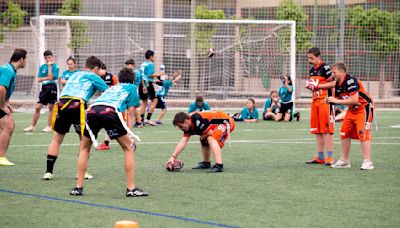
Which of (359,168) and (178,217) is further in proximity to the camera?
(359,168)

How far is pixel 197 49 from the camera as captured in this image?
2731 cm

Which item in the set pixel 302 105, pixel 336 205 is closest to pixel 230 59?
pixel 302 105

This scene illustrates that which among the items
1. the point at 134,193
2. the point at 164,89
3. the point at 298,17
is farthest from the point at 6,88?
the point at 298,17

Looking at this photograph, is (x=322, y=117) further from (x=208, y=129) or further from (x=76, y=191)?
(x=76, y=191)

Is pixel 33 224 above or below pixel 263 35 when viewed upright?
below

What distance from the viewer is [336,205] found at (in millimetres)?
9344

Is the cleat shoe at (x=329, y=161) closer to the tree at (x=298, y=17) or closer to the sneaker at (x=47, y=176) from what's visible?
the sneaker at (x=47, y=176)

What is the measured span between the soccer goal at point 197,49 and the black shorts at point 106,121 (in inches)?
666

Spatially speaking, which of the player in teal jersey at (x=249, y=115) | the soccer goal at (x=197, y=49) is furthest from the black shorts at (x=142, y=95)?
the soccer goal at (x=197, y=49)

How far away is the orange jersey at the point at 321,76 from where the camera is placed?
43.6ft

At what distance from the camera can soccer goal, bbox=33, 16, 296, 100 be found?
2675 cm

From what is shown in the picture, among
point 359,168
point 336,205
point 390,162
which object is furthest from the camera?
point 390,162

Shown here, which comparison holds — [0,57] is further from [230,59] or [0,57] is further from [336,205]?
[336,205]

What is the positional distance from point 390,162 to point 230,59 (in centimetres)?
1432
